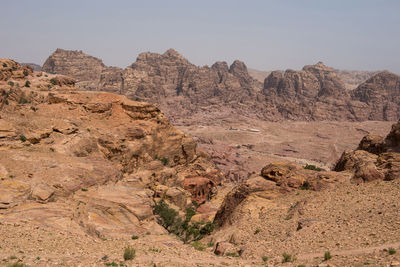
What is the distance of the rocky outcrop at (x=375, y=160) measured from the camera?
22.5m

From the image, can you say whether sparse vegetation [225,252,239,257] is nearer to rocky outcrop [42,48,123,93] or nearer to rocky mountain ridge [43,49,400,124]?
rocky mountain ridge [43,49,400,124]

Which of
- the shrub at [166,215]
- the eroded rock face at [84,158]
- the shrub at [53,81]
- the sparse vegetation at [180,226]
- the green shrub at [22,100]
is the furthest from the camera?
the shrub at [53,81]

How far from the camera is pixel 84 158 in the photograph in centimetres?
2573

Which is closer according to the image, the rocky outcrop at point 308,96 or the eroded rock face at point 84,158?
the eroded rock face at point 84,158

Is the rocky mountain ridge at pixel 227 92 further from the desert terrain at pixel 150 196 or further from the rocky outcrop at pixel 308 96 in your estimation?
the desert terrain at pixel 150 196

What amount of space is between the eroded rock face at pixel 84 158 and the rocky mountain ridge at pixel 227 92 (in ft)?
331

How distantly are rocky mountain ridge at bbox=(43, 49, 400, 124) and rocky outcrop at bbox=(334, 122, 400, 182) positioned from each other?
111 metres

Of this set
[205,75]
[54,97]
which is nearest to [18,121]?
[54,97]

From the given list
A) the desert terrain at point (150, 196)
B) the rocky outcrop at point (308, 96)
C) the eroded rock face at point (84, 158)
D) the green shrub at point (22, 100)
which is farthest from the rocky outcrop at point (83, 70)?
the green shrub at point (22, 100)

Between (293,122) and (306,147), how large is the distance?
34229 millimetres

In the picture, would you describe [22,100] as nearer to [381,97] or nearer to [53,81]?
[53,81]

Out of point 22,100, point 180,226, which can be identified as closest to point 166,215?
point 180,226

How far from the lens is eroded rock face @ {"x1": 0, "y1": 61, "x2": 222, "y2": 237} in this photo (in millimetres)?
17062

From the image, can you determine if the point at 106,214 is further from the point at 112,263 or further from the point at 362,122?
the point at 362,122
